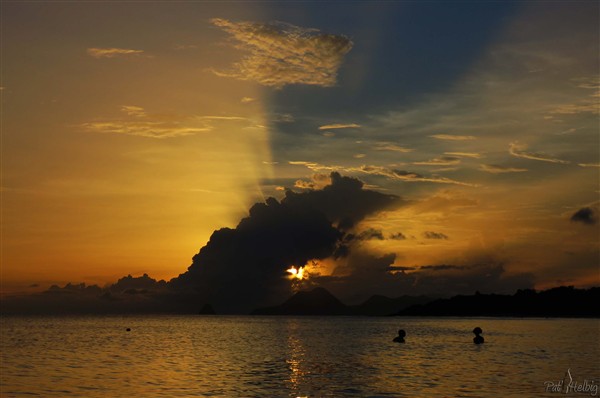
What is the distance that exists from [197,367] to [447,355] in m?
39.4

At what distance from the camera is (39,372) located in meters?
70.0

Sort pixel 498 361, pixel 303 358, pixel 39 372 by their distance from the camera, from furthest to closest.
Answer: pixel 303 358 → pixel 498 361 → pixel 39 372

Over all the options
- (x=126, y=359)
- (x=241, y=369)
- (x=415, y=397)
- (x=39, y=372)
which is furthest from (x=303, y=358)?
(x=415, y=397)

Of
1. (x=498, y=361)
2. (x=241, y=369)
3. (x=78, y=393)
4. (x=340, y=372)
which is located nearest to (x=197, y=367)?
(x=241, y=369)

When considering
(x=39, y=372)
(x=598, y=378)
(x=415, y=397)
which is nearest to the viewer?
(x=415, y=397)

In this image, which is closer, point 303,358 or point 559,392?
point 559,392

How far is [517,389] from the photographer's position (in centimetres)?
5562

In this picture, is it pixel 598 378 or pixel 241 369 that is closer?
pixel 598 378

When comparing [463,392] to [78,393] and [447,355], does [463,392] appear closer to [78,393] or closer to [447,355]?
[78,393]

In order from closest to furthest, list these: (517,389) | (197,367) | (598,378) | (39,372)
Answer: (517,389)
(598,378)
(39,372)
(197,367)

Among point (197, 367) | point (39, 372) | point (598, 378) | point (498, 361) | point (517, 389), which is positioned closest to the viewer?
point (517, 389)

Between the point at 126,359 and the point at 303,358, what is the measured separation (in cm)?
2434

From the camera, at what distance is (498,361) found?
84188mm

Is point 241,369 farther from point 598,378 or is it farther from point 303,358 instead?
point 598,378
